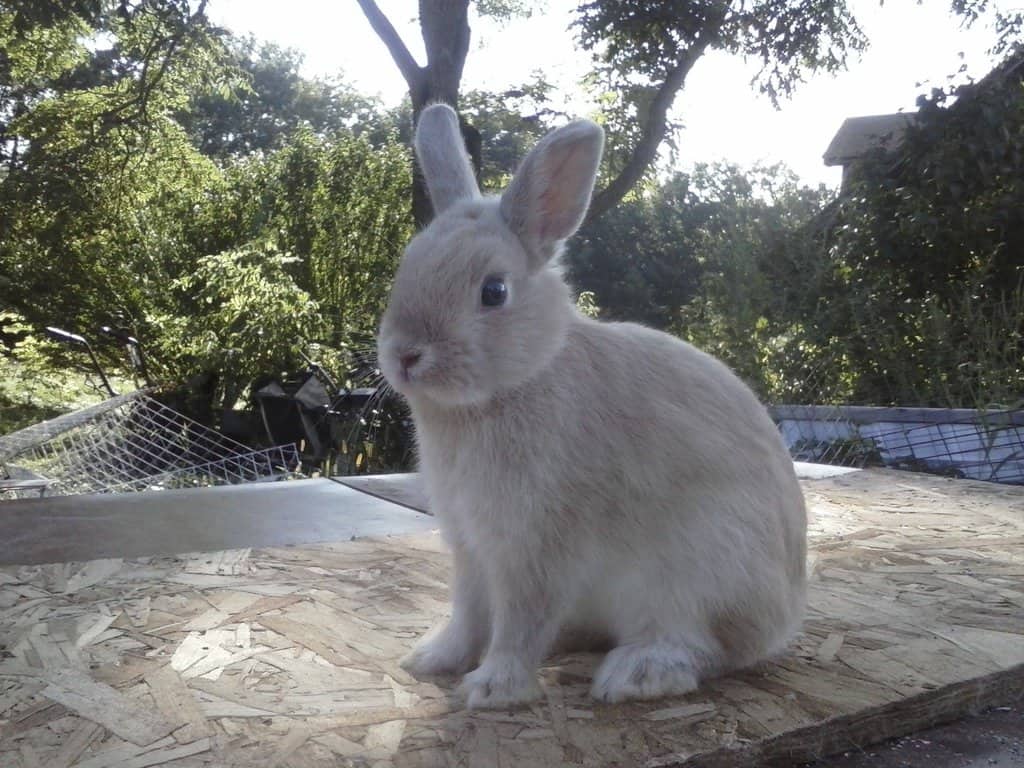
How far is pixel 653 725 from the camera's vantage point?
3.74 ft

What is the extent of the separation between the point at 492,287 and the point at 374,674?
611mm

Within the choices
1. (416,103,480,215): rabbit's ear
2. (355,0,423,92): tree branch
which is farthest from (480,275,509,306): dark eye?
(355,0,423,92): tree branch

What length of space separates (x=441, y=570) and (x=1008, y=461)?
246cm

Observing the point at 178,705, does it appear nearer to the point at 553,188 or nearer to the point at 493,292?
the point at 493,292

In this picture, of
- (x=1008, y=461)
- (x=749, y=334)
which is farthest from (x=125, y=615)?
(x=749, y=334)

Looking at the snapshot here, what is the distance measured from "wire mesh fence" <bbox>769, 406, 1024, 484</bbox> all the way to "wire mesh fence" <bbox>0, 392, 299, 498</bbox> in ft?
10.3

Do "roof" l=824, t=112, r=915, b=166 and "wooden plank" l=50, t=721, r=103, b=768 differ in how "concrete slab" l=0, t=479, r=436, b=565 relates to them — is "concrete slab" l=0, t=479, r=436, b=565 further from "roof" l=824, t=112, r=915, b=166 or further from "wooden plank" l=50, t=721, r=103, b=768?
"roof" l=824, t=112, r=915, b=166

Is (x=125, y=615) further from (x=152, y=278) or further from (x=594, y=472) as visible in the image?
(x=152, y=278)

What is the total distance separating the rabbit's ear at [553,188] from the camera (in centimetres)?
124

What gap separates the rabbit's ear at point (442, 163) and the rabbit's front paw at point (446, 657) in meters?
0.66

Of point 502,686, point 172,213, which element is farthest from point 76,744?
point 172,213

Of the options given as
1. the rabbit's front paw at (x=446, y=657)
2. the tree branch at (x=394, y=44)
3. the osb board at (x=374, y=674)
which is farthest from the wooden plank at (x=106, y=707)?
the tree branch at (x=394, y=44)

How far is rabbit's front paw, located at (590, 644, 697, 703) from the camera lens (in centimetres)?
121

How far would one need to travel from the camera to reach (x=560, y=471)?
120 centimetres
